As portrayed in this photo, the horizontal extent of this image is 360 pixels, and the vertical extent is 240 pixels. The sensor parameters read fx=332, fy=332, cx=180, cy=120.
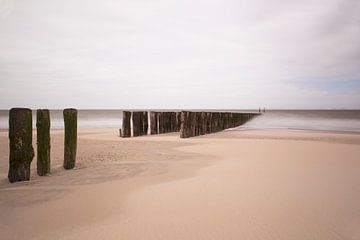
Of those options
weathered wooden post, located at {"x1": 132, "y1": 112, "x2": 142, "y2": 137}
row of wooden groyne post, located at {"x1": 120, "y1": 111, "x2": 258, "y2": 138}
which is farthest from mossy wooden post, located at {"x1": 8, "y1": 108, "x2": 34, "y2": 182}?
weathered wooden post, located at {"x1": 132, "y1": 112, "x2": 142, "y2": 137}

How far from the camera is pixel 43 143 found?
6.37 metres

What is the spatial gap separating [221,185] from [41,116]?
380 cm

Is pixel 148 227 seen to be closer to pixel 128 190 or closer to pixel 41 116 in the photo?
pixel 128 190

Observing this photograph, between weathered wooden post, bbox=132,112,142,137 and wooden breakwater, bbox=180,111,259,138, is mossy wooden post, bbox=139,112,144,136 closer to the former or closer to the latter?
weathered wooden post, bbox=132,112,142,137

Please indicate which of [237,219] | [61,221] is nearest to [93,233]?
[61,221]

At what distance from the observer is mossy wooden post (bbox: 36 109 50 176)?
6.25 metres

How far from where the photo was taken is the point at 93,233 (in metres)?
3.22

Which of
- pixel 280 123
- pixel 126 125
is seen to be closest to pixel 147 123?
pixel 126 125

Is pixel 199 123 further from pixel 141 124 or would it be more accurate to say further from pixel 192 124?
pixel 141 124

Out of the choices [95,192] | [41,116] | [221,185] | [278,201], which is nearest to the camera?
[278,201]

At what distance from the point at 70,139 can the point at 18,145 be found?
1.56 m

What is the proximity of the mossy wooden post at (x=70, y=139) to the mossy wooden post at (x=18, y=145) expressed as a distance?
130 cm

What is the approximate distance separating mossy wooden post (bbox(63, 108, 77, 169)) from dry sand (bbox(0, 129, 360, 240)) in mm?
246

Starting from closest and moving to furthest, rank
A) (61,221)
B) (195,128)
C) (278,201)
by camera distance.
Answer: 1. (61,221)
2. (278,201)
3. (195,128)
